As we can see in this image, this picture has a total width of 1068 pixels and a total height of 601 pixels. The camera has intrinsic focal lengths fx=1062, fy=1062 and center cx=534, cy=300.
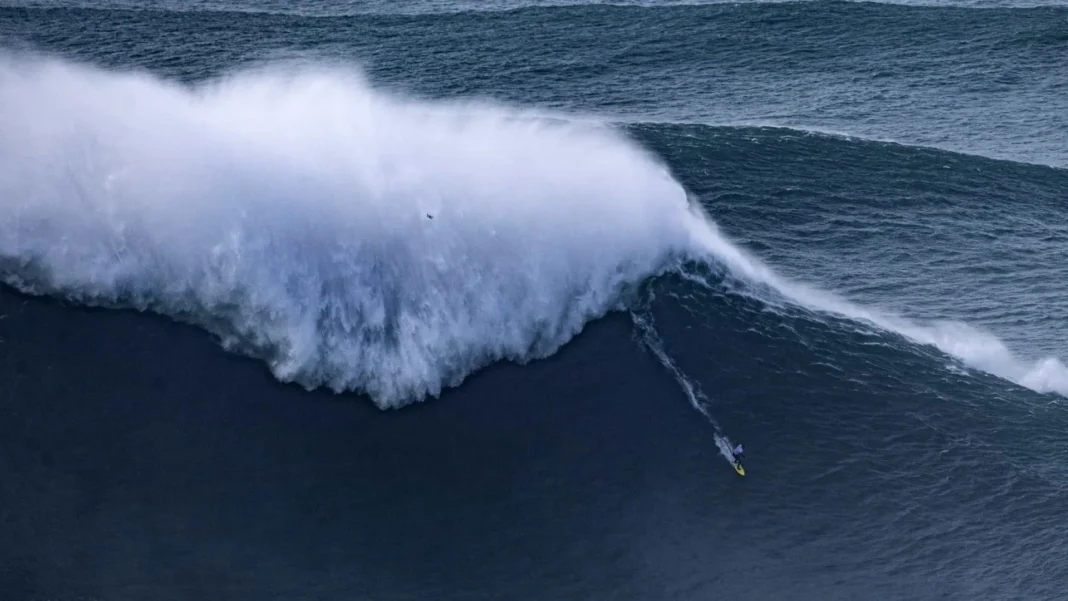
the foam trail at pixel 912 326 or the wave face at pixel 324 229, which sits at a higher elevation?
the wave face at pixel 324 229

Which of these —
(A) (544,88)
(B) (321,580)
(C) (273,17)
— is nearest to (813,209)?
(A) (544,88)

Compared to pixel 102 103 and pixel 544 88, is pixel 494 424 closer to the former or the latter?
pixel 102 103

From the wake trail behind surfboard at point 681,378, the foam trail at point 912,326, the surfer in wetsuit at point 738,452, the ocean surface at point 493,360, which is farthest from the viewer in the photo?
the foam trail at point 912,326

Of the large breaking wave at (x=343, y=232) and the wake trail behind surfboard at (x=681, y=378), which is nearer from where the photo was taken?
the wake trail behind surfboard at (x=681, y=378)

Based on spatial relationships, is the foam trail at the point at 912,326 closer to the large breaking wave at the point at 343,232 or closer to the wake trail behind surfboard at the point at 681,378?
the large breaking wave at the point at 343,232

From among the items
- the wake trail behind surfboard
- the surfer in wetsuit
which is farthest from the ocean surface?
the surfer in wetsuit

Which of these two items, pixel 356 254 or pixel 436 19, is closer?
pixel 356 254

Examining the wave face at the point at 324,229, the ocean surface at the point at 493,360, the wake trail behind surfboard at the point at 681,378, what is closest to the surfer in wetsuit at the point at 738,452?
the wake trail behind surfboard at the point at 681,378

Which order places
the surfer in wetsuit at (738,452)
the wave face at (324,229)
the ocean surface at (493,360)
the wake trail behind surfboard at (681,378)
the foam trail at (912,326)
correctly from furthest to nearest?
the foam trail at (912,326) < the wave face at (324,229) < the wake trail behind surfboard at (681,378) < the surfer in wetsuit at (738,452) < the ocean surface at (493,360)
